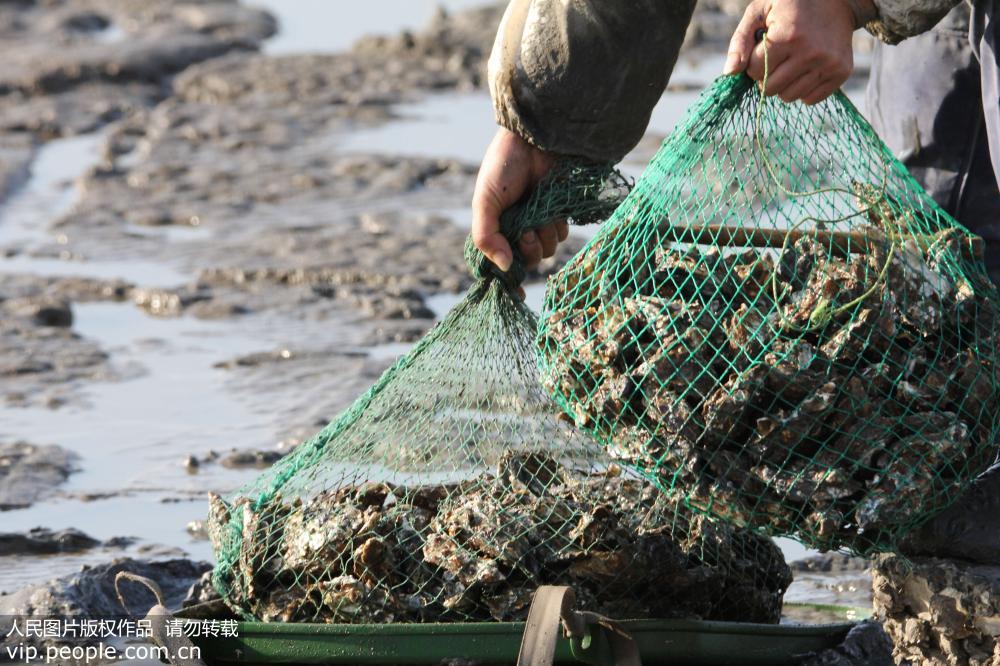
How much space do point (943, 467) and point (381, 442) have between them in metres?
1.30

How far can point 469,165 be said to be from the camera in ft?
31.5

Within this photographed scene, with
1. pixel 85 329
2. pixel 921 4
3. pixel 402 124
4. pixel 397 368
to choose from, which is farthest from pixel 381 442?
pixel 402 124

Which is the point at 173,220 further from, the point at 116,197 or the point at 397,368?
the point at 397,368

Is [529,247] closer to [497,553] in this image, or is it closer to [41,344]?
[497,553]

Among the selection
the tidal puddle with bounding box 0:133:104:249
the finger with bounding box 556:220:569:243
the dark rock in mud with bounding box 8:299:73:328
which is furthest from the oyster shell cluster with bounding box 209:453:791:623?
the tidal puddle with bounding box 0:133:104:249

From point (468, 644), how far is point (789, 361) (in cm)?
85

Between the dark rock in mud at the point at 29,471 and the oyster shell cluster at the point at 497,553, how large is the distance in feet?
5.18

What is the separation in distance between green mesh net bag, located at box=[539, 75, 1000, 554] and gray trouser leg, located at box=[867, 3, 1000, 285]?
528mm

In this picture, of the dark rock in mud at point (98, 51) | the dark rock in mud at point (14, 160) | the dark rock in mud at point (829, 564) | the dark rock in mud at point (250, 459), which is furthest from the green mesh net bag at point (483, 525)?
the dark rock in mud at point (98, 51)

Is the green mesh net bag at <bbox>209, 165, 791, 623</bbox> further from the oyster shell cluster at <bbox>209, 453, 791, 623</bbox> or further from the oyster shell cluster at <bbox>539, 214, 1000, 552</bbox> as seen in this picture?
the oyster shell cluster at <bbox>539, 214, 1000, 552</bbox>

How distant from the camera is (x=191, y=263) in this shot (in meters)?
8.00

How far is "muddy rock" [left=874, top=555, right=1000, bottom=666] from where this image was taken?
3342 millimetres

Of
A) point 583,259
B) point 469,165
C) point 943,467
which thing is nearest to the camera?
point 943,467

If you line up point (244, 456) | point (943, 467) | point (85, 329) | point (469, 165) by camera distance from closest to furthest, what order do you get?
point (943, 467)
point (244, 456)
point (85, 329)
point (469, 165)
